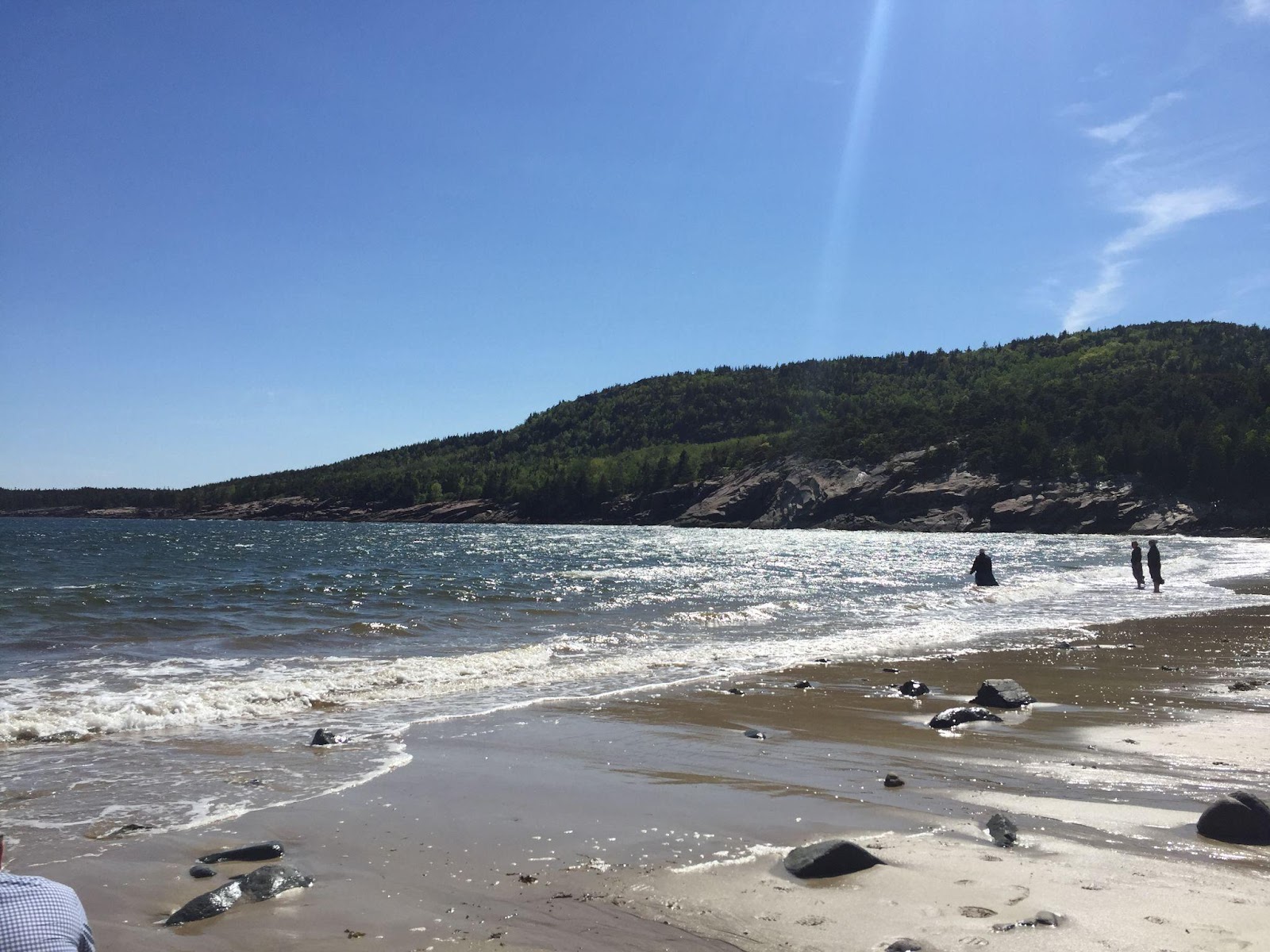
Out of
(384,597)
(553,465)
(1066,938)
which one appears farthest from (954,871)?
(553,465)

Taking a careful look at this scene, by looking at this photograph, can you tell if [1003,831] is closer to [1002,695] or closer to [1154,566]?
[1002,695]

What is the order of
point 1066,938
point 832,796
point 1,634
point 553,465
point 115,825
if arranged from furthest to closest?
point 553,465, point 1,634, point 832,796, point 115,825, point 1066,938


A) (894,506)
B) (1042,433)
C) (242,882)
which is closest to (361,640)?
(242,882)

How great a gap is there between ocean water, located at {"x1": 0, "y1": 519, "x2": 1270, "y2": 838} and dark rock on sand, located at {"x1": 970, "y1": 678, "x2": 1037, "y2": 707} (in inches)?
183

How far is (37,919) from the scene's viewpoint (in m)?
2.74

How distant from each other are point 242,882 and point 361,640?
15.5 m

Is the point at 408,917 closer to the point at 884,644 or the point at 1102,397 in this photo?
the point at 884,644

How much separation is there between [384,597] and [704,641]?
46.1 ft

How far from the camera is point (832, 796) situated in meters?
7.83

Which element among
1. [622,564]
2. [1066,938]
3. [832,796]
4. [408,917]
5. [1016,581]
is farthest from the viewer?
[622,564]

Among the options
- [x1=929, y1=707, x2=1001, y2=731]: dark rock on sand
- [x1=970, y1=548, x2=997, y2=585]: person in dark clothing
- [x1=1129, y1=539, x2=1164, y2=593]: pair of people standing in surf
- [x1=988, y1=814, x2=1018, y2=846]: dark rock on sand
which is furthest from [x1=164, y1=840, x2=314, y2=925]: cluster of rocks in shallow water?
[x1=1129, y1=539, x2=1164, y2=593]: pair of people standing in surf

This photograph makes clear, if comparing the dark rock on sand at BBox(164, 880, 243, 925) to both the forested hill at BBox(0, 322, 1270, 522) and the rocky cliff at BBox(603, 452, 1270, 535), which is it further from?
the forested hill at BBox(0, 322, 1270, 522)

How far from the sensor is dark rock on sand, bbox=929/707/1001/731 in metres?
10.9

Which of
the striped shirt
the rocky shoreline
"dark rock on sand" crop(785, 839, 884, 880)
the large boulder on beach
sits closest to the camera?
the striped shirt
